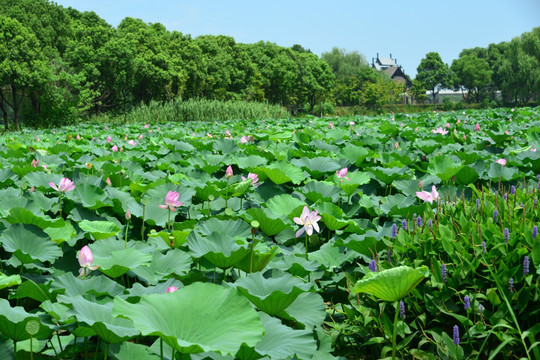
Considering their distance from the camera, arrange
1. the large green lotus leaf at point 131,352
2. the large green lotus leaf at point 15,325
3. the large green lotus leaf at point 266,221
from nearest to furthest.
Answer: the large green lotus leaf at point 15,325 → the large green lotus leaf at point 131,352 → the large green lotus leaf at point 266,221

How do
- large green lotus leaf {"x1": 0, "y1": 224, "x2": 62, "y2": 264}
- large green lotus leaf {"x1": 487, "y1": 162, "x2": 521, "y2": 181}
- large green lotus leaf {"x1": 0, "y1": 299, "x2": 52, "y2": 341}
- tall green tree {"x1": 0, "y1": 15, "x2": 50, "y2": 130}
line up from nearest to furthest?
large green lotus leaf {"x1": 0, "y1": 299, "x2": 52, "y2": 341}
large green lotus leaf {"x1": 0, "y1": 224, "x2": 62, "y2": 264}
large green lotus leaf {"x1": 487, "y1": 162, "x2": 521, "y2": 181}
tall green tree {"x1": 0, "y1": 15, "x2": 50, "y2": 130}

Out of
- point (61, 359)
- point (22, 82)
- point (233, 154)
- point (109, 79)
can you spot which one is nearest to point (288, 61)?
point (109, 79)

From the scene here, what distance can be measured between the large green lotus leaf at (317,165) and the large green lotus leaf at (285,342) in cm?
227

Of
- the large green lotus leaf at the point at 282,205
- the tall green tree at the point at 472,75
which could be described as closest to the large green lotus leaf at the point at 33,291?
the large green lotus leaf at the point at 282,205

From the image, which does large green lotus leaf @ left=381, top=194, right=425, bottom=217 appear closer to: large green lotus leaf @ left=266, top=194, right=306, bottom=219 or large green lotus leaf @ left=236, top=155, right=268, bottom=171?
large green lotus leaf @ left=266, top=194, right=306, bottom=219

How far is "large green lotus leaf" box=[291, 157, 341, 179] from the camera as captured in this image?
140 inches

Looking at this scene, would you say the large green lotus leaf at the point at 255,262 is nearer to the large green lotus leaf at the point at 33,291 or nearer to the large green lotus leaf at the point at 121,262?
the large green lotus leaf at the point at 121,262

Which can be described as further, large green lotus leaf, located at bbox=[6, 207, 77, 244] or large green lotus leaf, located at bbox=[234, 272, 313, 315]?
large green lotus leaf, located at bbox=[6, 207, 77, 244]

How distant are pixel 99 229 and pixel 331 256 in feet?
3.67

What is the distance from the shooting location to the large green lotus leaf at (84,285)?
153 cm

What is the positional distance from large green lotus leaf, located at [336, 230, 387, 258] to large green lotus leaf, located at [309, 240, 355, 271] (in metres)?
0.06

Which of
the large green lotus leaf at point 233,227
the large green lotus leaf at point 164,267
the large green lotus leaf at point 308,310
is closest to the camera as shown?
the large green lotus leaf at point 308,310

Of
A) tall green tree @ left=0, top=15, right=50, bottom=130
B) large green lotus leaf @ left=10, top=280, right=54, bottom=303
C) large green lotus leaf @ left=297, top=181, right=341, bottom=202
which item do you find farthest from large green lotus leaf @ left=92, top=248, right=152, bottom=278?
tall green tree @ left=0, top=15, right=50, bottom=130

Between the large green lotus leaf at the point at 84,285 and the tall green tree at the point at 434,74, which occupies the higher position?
the tall green tree at the point at 434,74
